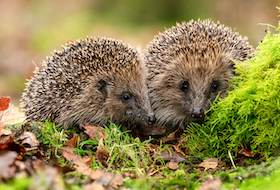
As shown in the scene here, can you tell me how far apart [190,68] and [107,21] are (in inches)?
441

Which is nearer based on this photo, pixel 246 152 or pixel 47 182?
pixel 47 182

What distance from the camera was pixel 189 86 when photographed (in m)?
4.45

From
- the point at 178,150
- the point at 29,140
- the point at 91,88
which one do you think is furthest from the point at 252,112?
the point at 29,140

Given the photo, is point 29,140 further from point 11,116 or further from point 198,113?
point 198,113

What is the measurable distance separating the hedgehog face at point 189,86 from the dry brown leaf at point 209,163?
67 cm

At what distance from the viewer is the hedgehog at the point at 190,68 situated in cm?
430

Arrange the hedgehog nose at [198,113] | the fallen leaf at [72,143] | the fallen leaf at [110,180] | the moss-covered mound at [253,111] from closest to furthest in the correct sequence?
the fallen leaf at [110,180]
the moss-covered mound at [253,111]
the fallen leaf at [72,143]
the hedgehog nose at [198,113]

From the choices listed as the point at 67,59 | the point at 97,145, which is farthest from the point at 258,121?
the point at 67,59

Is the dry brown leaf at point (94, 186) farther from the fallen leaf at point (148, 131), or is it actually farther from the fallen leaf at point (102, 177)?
the fallen leaf at point (148, 131)

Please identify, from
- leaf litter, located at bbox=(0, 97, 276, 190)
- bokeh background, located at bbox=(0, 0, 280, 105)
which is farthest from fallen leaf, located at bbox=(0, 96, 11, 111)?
bokeh background, located at bbox=(0, 0, 280, 105)

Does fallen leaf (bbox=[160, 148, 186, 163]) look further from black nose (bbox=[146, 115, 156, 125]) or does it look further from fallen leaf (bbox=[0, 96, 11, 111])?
fallen leaf (bbox=[0, 96, 11, 111])

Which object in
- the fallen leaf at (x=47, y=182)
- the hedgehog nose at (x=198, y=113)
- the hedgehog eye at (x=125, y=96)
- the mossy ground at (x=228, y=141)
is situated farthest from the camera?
the hedgehog eye at (x=125, y=96)

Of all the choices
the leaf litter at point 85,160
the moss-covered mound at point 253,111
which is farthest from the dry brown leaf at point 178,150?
the moss-covered mound at point 253,111

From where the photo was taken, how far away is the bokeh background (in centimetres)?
1304
